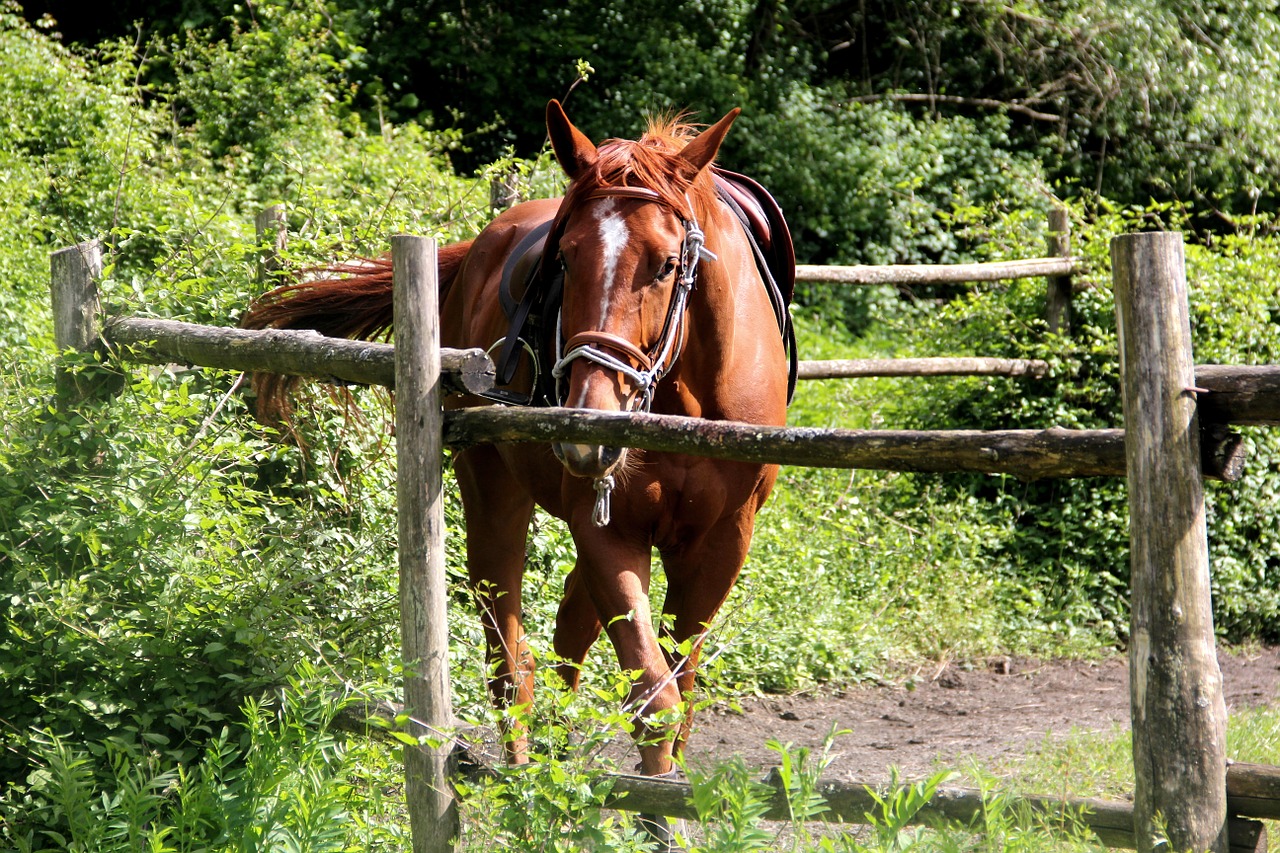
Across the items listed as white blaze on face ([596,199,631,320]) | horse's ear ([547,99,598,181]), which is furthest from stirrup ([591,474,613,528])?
horse's ear ([547,99,598,181])

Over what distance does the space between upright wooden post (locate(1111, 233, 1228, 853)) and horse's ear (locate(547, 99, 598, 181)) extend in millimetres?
1599

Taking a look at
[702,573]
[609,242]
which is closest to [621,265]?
[609,242]

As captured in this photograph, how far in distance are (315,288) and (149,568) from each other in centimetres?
142

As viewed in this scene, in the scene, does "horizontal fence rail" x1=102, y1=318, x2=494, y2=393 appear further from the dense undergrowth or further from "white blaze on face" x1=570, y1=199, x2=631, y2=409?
"white blaze on face" x1=570, y1=199, x2=631, y2=409

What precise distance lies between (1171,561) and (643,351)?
1.39 meters

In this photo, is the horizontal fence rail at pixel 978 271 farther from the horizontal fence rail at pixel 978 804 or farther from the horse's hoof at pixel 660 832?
the horizontal fence rail at pixel 978 804

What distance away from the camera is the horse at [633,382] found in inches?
116

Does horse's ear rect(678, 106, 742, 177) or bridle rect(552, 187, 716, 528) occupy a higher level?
horse's ear rect(678, 106, 742, 177)

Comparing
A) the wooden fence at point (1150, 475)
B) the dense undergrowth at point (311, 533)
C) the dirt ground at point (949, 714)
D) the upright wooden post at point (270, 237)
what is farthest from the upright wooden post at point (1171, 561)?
the upright wooden post at point (270, 237)

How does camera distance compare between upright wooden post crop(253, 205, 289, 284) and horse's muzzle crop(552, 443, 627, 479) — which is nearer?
horse's muzzle crop(552, 443, 627, 479)

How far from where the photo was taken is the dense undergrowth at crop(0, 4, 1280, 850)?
108 inches

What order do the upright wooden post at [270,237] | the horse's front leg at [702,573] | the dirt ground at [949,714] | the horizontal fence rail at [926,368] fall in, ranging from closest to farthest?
the horse's front leg at [702,573] → the dirt ground at [949,714] → the upright wooden post at [270,237] → the horizontal fence rail at [926,368]

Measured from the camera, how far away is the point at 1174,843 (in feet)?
7.04

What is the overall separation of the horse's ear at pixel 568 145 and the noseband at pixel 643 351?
210 mm
